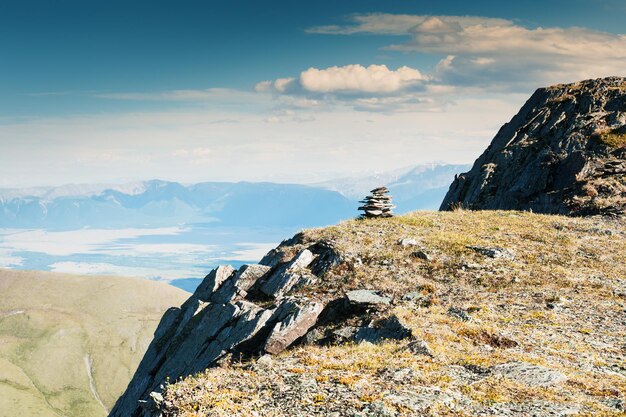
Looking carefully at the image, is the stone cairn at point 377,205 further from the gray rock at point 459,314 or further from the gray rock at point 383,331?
the gray rock at point 383,331

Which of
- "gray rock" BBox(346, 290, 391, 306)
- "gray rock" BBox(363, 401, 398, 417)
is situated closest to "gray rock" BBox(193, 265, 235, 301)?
"gray rock" BBox(346, 290, 391, 306)

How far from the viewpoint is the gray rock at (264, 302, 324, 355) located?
2262 cm

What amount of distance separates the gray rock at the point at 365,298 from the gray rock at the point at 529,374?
835 centimetres

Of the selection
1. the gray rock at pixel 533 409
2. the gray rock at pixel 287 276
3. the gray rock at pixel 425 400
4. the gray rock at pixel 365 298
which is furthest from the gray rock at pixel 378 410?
the gray rock at pixel 287 276

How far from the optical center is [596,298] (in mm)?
27156

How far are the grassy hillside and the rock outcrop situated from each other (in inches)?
35.8

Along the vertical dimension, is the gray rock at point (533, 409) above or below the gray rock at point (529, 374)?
above

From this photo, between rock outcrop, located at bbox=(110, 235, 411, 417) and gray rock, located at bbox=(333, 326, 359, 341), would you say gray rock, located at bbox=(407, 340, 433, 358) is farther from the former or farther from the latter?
gray rock, located at bbox=(333, 326, 359, 341)

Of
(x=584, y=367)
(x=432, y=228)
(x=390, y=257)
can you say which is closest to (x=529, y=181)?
(x=432, y=228)

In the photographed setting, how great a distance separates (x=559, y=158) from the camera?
215 feet

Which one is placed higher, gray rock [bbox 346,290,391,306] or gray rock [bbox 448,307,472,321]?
gray rock [bbox 346,290,391,306]

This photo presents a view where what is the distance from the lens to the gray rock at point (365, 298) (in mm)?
25922

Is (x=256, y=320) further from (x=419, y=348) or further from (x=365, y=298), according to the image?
(x=419, y=348)

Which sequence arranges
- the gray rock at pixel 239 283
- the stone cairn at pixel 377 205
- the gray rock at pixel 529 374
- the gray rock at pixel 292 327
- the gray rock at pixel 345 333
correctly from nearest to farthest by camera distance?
1. the gray rock at pixel 529 374
2. the gray rock at pixel 292 327
3. the gray rock at pixel 345 333
4. the gray rock at pixel 239 283
5. the stone cairn at pixel 377 205
